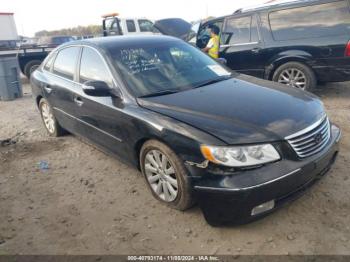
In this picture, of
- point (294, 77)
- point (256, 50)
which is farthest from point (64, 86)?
point (294, 77)

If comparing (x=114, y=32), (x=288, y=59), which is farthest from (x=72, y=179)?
(x=114, y=32)

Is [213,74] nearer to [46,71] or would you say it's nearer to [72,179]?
[72,179]

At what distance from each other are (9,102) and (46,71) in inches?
177

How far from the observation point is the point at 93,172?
13.4 ft

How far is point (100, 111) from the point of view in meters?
3.60

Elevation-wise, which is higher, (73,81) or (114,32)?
(114,32)

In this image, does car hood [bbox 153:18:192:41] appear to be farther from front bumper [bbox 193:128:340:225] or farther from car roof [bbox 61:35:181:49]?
front bumper [bbox 193:128:340:225]

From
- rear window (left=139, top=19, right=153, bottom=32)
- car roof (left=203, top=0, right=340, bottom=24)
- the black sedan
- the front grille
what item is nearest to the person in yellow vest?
car roof (left=203, top=0, right=340, bottom=24)

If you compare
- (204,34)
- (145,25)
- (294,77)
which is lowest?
(294,77)

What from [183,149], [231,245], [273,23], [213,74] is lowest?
[231,245]

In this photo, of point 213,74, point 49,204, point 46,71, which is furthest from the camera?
point 46,71

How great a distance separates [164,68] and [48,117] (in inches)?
107

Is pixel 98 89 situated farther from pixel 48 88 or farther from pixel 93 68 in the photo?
pixel 48 88

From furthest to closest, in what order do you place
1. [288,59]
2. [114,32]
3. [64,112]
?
[114,32] → [288,59] → [64,112]
